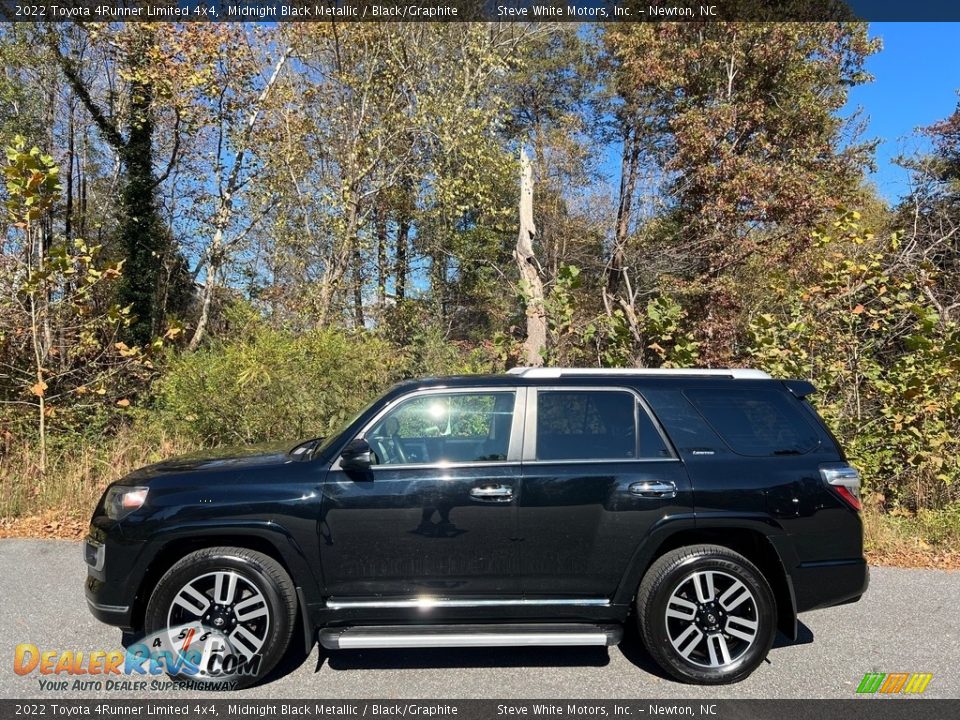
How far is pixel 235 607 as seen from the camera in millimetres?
3701

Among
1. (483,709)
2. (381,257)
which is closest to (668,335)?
(483,709)

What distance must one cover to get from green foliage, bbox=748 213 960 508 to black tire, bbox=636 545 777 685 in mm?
4648

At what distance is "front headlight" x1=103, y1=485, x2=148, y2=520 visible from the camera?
12.4 ft

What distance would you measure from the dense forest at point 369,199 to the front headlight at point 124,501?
16.1 ft

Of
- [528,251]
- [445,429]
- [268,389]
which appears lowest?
[445,429]

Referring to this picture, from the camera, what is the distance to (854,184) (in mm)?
16828

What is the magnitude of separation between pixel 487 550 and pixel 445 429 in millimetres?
961

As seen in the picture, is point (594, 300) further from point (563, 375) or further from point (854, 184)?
point (563, 375)

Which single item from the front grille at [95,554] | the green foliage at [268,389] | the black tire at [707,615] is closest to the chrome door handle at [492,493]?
the black tire at [707,615]

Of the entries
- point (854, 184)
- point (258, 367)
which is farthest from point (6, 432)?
point (854, 184)

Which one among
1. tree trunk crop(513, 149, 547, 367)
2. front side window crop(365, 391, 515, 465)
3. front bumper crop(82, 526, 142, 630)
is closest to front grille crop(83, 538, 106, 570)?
front bumper crop(82, 526, 142, 630)

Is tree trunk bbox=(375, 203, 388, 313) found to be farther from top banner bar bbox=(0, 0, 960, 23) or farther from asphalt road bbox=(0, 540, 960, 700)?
asphalt road bbox=(0, 540, 960, 700)

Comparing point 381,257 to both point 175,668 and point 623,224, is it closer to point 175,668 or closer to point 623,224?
point 623,224

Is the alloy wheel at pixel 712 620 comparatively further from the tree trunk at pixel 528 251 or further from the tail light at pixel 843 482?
the tree trunk at pixel 528 251
